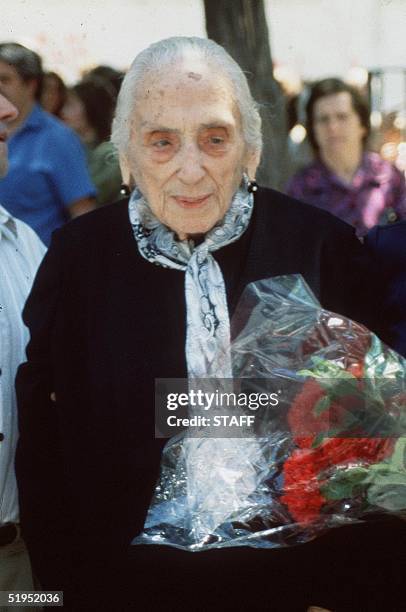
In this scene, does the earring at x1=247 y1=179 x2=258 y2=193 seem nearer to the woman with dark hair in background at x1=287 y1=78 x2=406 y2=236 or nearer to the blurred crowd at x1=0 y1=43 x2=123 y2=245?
the blurred crowd at x1=0 y1=43 x2=123 y2=245

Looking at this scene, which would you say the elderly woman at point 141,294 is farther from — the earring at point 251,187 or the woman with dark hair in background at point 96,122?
the woman with dark hair in background at point 96,122

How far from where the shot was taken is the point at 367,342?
7.62ft

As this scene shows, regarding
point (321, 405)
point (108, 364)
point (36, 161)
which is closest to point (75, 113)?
point (36, 161)

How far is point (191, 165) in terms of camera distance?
8.32 feet

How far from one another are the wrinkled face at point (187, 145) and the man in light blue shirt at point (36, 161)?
0.78m

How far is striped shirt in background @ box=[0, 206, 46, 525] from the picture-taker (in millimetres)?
2748

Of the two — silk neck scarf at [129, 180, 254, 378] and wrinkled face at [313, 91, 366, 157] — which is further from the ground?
wrinkled face at [313, 91, 366, 157]

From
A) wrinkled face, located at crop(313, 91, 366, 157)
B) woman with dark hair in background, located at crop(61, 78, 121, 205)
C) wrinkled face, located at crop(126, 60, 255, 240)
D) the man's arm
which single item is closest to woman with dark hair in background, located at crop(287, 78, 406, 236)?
wrinkled face, located at crop(313, 91, 366, 157)

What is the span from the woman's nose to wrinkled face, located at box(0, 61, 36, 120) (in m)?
0.90

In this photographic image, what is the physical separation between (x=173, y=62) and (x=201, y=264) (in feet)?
1.55

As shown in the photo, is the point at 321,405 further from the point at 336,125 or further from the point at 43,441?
the point at 336,125

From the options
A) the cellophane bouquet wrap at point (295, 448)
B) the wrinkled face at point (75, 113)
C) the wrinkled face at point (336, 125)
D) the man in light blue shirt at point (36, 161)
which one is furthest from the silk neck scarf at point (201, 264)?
the wrinkled face at point (336, 125)

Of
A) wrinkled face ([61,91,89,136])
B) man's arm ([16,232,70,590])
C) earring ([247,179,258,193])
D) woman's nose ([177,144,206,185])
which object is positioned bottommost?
man's arm ([16,232,70,590])

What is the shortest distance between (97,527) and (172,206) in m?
0.77
